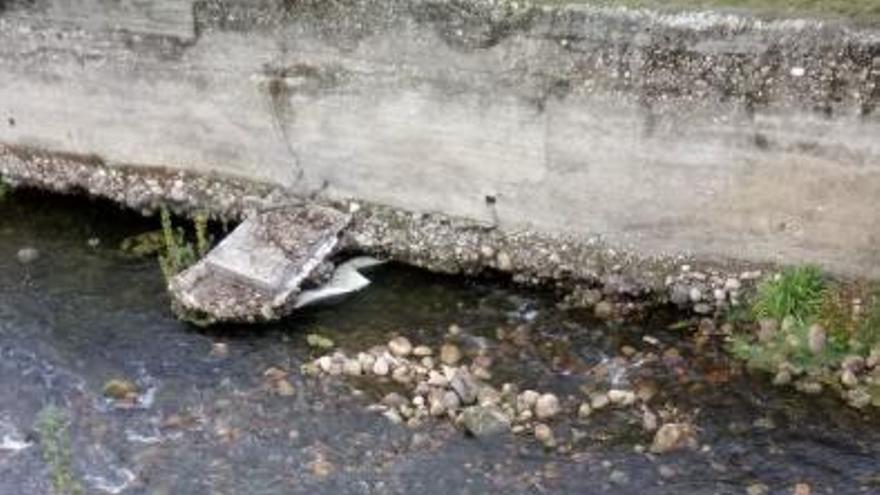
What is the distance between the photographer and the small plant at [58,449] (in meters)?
7.73

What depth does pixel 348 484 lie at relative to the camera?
7.81 metres

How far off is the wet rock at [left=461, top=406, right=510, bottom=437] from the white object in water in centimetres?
192

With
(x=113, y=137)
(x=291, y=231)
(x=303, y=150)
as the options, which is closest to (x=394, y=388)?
(x=291, y=231)

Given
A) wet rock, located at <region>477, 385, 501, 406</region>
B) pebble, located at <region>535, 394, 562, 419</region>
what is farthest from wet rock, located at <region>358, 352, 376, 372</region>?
pebble, located at <region>535, 394, 562, 419</region>

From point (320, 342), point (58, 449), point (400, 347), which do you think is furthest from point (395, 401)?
point (58, 449)

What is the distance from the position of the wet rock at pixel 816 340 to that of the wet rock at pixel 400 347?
2814mm

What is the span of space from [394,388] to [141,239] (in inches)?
126

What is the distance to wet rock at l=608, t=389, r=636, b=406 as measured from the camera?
332 inches

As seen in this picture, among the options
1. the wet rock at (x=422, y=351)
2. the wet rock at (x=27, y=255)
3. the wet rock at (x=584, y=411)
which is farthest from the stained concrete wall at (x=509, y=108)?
the wet rock at (x=584, y=411)

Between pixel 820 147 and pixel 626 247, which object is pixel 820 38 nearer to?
pixel 820 147

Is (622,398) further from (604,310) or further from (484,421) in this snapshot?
(604,310)

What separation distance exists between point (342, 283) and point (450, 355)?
1369 millimetres

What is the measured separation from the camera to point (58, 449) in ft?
26.5

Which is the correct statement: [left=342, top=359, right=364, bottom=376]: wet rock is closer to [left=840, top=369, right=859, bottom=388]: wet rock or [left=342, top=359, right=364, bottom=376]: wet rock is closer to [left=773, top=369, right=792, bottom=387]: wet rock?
[left=773, top=369, right=792, bottom=387]: wet rock
